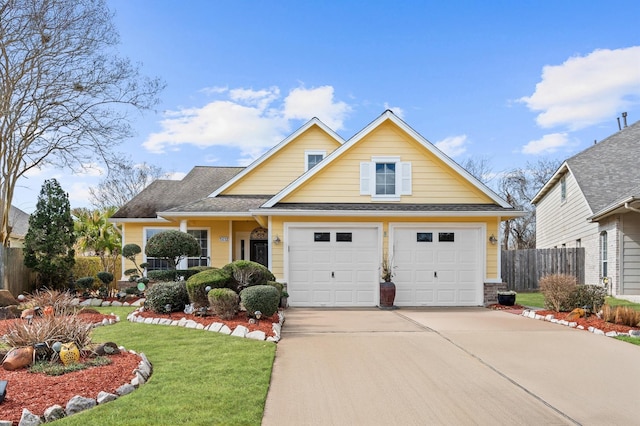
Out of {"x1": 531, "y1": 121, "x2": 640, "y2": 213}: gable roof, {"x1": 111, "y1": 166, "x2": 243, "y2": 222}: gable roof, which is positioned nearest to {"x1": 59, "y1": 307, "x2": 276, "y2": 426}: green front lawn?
{"x1": 111, "y1": 166, "x2": 243, "y2": 222}: gable roof

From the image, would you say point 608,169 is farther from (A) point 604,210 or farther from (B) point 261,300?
(B) point 261,300

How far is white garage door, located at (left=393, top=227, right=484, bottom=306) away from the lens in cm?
1467

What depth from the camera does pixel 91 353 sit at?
675 centimetres

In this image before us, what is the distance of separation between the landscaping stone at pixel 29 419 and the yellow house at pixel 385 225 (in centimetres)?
994

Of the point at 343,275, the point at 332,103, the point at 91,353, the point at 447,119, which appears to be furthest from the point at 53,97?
the point at 447,119

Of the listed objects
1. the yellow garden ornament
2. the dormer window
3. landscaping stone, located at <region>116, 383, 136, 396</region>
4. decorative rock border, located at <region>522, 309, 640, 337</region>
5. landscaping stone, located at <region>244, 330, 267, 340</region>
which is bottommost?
decorative rock border, located at <region>522, 309, 640, 337</region>

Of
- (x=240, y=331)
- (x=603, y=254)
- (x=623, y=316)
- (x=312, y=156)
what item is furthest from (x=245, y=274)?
(x=603, y=254)

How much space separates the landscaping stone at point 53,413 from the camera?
4.62 meters

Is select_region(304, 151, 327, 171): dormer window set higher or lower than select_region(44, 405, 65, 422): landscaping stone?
higher

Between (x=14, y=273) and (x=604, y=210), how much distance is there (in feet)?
64.3

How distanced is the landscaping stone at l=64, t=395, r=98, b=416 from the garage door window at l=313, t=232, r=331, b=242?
9.86m

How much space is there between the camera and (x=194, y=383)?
573cm

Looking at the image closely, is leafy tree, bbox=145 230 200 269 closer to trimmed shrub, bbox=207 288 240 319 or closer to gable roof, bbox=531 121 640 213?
trimmed shrub, bbox=207 288 240 319

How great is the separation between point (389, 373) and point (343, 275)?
7973 millimetres
